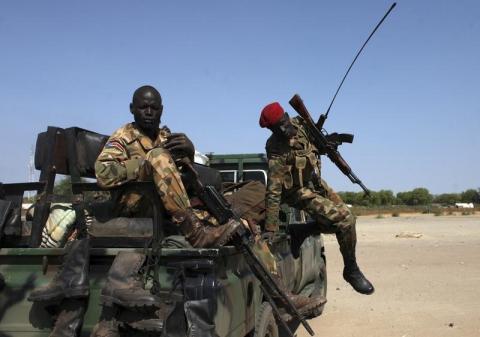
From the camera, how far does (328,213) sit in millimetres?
5609

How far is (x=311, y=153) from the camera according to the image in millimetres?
5574

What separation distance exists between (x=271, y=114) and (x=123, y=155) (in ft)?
5.57

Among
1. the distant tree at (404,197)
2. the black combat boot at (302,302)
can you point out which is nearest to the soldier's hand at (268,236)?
the black combat boot at (302,302)

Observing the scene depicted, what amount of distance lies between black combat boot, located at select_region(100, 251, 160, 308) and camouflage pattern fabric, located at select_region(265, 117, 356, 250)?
2199 mm

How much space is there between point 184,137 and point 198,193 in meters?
0.44

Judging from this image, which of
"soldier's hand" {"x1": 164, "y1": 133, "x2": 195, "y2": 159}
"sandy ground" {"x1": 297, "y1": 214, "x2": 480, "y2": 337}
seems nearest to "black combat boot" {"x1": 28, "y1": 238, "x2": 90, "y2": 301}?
"soldier's hand" {"x1": 164, "y1": 133, "x2": 195, "y2": 159}

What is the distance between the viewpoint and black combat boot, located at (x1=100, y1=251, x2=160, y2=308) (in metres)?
2.96

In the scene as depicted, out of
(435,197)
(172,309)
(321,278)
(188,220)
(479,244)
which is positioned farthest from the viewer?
(435,197)

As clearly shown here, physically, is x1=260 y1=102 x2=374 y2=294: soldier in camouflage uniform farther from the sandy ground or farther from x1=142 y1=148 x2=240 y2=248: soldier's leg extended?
x1=142 y1=148 x2=240 y2=248: soldier's leg extended

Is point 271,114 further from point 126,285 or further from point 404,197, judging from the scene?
point 404,197

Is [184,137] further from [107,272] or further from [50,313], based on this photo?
[50,313]

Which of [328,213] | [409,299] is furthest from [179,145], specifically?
[409,299]

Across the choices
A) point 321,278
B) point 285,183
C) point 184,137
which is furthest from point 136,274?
point 321,278

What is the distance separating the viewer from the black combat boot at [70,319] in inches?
121
